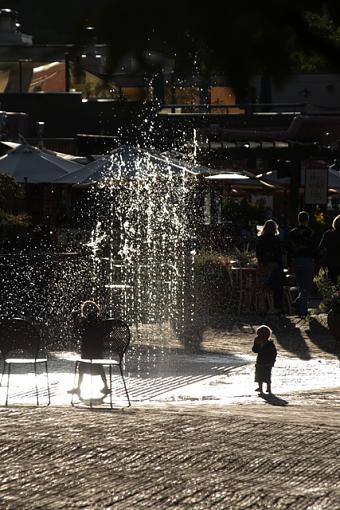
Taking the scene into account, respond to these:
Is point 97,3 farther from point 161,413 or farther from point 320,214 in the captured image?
point 320,214

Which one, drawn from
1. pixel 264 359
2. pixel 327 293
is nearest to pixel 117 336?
pixel 264 359

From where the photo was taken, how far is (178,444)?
8.85 meters

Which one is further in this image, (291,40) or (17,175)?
(17,175)

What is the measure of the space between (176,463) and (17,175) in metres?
19.0

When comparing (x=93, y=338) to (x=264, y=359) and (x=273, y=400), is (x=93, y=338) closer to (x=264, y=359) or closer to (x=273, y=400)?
(x=264, y=359)

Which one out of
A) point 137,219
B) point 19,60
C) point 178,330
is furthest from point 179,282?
point 19,60

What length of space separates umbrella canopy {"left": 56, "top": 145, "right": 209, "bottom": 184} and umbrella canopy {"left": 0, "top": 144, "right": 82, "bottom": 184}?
0.66m

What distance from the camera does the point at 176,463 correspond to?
26.7 ft

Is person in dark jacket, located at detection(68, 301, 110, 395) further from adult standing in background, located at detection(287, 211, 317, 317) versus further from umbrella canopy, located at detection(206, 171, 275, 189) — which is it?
umbrella canopy, located at detection(206, 171, 275, 189)

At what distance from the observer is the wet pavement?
7.14m

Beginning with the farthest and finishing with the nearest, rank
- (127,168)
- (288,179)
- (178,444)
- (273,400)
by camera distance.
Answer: (288,179) < (127,168) < (273,400) < (178,444)

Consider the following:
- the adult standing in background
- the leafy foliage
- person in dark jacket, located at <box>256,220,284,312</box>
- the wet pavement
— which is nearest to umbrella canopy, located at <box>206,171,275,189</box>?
the adult standing in background

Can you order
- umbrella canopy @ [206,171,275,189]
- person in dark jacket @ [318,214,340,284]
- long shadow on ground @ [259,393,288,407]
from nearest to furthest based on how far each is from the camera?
long shadow on ground @ [259,393,288,407] → person in dark jacket @ [318,214,340,284] → umbrella canopy @ [206,171,275,189]

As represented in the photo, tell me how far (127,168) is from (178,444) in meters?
17.5
